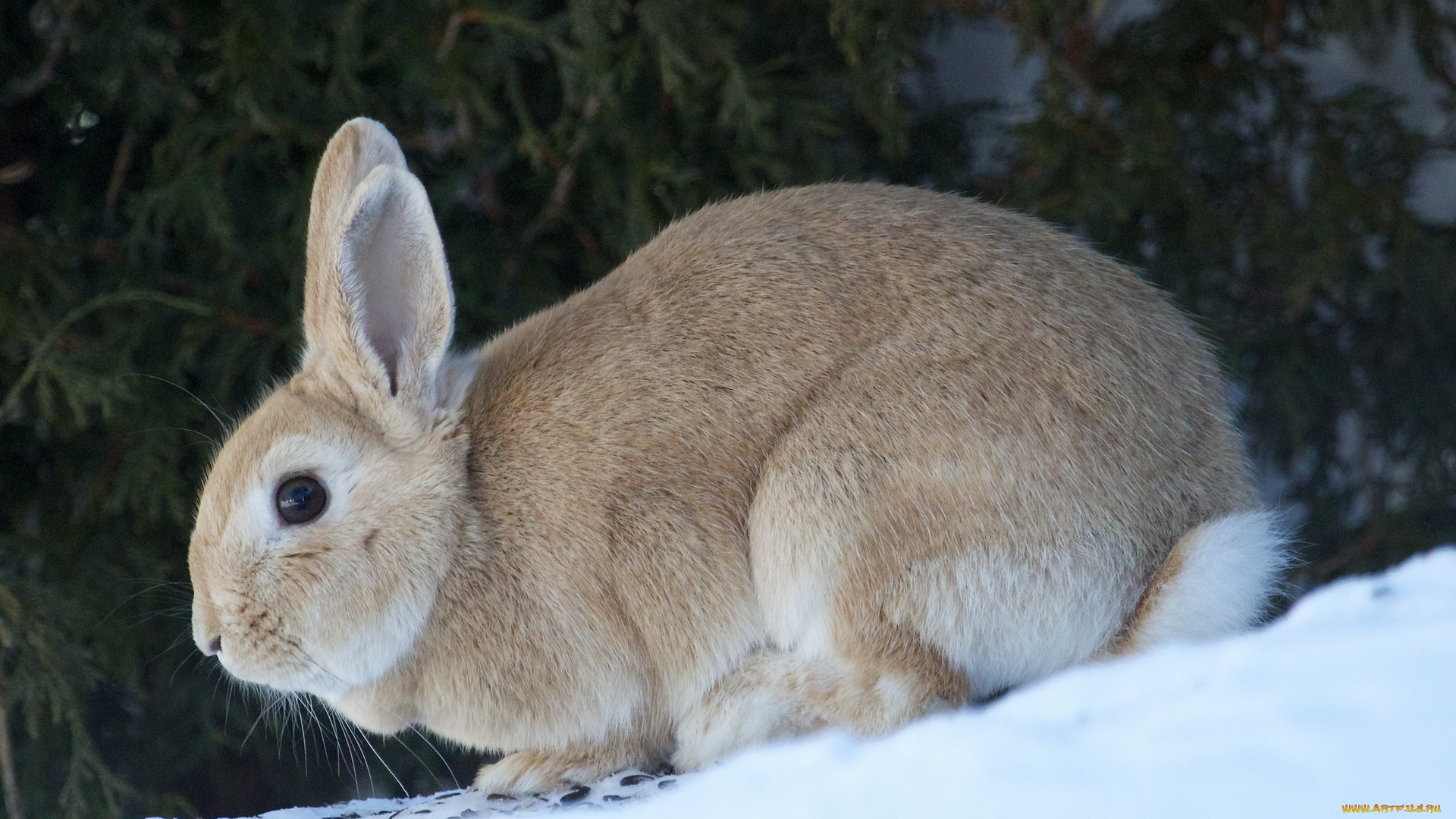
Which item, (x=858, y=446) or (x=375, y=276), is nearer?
(x=858, y=446)

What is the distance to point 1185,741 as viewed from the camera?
2.63 feet

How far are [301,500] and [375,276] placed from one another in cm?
28

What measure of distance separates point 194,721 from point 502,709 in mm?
1285

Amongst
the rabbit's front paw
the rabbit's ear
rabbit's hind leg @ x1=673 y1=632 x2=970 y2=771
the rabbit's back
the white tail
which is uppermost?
the rabbit's ear

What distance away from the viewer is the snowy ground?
0.75 m

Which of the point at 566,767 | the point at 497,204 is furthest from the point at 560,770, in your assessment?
the point at 497,204

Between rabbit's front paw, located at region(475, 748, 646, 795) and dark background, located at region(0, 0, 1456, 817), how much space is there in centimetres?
67

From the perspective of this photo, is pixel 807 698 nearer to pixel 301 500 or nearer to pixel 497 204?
pixel 301 500

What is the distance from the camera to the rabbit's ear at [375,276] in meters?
1.44

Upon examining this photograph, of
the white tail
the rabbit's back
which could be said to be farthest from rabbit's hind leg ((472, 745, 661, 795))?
the white tail

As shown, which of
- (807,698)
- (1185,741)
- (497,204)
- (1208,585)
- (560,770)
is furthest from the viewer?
(497,204)

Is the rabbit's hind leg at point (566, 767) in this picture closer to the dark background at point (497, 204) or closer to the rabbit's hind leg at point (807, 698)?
the rabbit's hind leg at point (807, 698)

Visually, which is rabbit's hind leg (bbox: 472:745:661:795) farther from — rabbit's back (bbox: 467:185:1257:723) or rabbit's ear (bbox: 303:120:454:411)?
rabbit's ear (bbox: 303:120:454:411)

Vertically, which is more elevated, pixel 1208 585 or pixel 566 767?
pixel 1208 585
